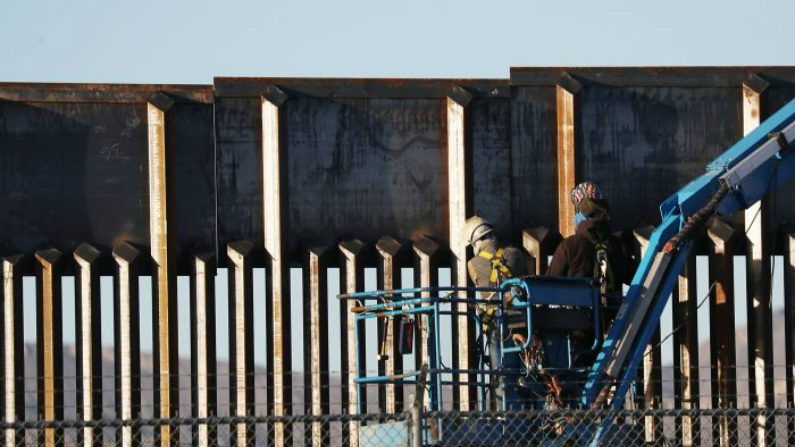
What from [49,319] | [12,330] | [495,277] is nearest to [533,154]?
[495,277]

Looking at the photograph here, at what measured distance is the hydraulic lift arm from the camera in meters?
A: 16.2

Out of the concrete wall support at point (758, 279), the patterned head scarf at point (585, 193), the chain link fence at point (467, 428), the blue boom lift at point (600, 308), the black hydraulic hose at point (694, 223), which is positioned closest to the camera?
the chain link fence at point (467, 428)

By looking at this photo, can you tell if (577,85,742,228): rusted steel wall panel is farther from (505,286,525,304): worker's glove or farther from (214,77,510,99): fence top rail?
(505,286,525,304): worker's glove

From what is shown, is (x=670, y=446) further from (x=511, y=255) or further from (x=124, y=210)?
(x=124, y=210)

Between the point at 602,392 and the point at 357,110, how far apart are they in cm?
671

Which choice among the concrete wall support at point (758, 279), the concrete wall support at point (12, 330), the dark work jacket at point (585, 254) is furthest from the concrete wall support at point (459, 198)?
the concrete wall support at point (12, 330)

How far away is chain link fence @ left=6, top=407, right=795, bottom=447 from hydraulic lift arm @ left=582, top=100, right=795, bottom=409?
16.7 inches

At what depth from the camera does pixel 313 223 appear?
21.4 metres

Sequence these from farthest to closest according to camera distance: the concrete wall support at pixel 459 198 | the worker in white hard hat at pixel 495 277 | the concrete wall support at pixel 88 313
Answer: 1. the concrete wall support at pixel 88 313
2. the concrete wall support at pixel 459 198
3. the worker in white hard hat at pixel 495 277

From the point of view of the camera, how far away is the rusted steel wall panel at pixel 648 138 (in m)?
21.4

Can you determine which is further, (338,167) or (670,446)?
(338,167)

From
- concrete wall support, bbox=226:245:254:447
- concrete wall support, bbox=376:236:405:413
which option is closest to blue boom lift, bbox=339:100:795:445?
concrete wall support, bbox=376:236:405:413

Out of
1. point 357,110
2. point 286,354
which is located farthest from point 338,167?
point 286,354

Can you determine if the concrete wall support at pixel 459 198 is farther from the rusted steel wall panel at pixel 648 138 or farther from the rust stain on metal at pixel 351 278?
the rusted steel wall panel at pixel 648 138
